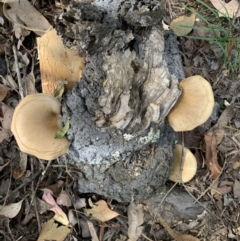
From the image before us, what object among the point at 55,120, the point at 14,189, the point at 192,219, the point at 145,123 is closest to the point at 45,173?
the point at 14,189

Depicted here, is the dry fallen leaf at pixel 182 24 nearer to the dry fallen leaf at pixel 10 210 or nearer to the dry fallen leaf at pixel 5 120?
the dry fallen leaf at pixel 5 120

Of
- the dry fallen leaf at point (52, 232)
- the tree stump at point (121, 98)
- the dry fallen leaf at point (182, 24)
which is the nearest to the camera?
the tree stump at point (121, 98)

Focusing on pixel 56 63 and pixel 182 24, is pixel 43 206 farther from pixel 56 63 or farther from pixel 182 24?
pixel 182 24

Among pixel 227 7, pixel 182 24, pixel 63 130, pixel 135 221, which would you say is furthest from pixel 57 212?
pixel 227 7

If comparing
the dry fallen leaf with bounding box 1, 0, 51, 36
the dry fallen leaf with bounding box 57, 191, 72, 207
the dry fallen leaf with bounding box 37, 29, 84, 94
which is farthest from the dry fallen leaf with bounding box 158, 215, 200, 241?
the dry fallen leaf with bounding box 1, 0, 51, 36

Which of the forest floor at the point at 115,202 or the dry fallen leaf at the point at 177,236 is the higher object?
the forest floor at the point at 115,202

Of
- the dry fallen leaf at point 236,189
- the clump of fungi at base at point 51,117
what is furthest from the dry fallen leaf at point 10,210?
the dry fallen leaf at point 236,189

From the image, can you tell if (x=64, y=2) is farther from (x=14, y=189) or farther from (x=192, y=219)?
(x=192, y=219)
